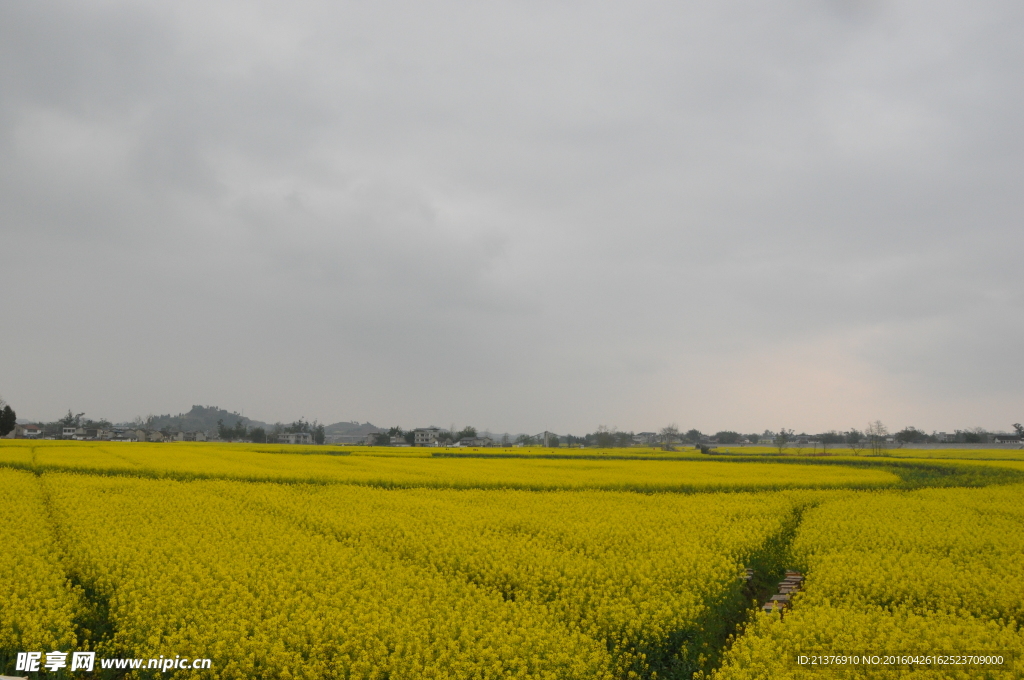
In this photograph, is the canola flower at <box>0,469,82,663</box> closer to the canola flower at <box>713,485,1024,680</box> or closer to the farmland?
the farmland

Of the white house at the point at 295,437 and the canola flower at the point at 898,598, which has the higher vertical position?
the canola flower at the point at 898,598

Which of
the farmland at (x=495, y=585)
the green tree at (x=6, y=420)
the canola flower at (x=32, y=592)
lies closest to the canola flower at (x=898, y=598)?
the farmland at (x=495, y=585)

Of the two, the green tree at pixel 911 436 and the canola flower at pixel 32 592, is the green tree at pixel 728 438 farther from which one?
the canola flower at pixel 32 592

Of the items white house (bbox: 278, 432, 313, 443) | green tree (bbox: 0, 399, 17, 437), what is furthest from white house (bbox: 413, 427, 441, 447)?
green tree (bbox: 0, 399, 17, 437)

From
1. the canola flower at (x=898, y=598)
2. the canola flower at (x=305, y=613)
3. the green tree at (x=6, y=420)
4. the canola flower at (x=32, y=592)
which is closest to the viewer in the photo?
the canola flower at (x=305, y=613)

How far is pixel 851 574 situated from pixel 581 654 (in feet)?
19.4

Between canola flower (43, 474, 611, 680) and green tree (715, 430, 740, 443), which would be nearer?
canola flower (43, 474, 611, 680)

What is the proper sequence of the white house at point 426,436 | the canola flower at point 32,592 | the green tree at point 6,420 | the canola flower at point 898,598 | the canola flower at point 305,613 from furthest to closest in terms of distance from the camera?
the white house at point 426,436 < the green tree at point 6,420 < the canola flower at point 32,592 < the canola flower at point 898,598 < the canola flower at point 305,613

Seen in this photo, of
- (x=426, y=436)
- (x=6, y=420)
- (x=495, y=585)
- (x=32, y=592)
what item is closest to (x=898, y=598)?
(x=495, y=585)

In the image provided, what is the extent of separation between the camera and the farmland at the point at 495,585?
291 inches

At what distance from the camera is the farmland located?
7.39 meters

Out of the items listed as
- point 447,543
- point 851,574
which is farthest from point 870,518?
point 447,543

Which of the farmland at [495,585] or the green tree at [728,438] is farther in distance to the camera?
the green tree at [728,438]

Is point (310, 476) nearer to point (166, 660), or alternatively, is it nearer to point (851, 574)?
point (166, 660)
